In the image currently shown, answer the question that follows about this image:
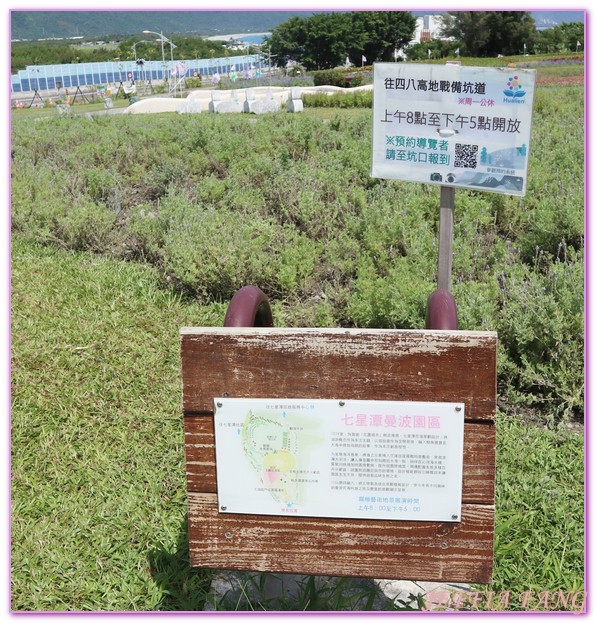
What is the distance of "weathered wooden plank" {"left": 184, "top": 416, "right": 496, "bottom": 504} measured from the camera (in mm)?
1773

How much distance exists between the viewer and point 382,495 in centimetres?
183

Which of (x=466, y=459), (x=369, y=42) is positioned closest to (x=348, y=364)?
(x=466, y=459)

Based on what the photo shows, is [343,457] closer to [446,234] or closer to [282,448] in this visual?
[282,448]

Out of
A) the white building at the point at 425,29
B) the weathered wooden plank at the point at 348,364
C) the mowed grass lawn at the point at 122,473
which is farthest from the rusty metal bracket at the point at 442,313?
the white building at the point at 425,29

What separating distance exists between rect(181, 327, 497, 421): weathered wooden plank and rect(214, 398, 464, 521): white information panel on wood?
3cm

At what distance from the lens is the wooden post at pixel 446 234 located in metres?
3.49

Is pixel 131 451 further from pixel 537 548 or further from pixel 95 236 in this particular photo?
pixel 95 236

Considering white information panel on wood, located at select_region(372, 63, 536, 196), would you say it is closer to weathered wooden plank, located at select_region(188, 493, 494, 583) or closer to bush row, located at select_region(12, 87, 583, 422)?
bush row, located at select_region(12, 87, 583, 422)

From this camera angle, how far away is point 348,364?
1.76 metres

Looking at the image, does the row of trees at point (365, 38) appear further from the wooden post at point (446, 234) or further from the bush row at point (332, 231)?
the wooden post at point (446, 234)

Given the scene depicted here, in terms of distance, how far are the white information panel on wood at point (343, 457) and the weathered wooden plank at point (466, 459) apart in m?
0.03

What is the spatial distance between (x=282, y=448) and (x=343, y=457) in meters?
0.15

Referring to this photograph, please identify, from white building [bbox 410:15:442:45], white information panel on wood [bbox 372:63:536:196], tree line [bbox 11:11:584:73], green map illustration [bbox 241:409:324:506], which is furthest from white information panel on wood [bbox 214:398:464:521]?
white building [bbox 410:15:442:45]

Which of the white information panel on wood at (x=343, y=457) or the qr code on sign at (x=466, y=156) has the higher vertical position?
the qr code on sign at (x=466, y=156)
